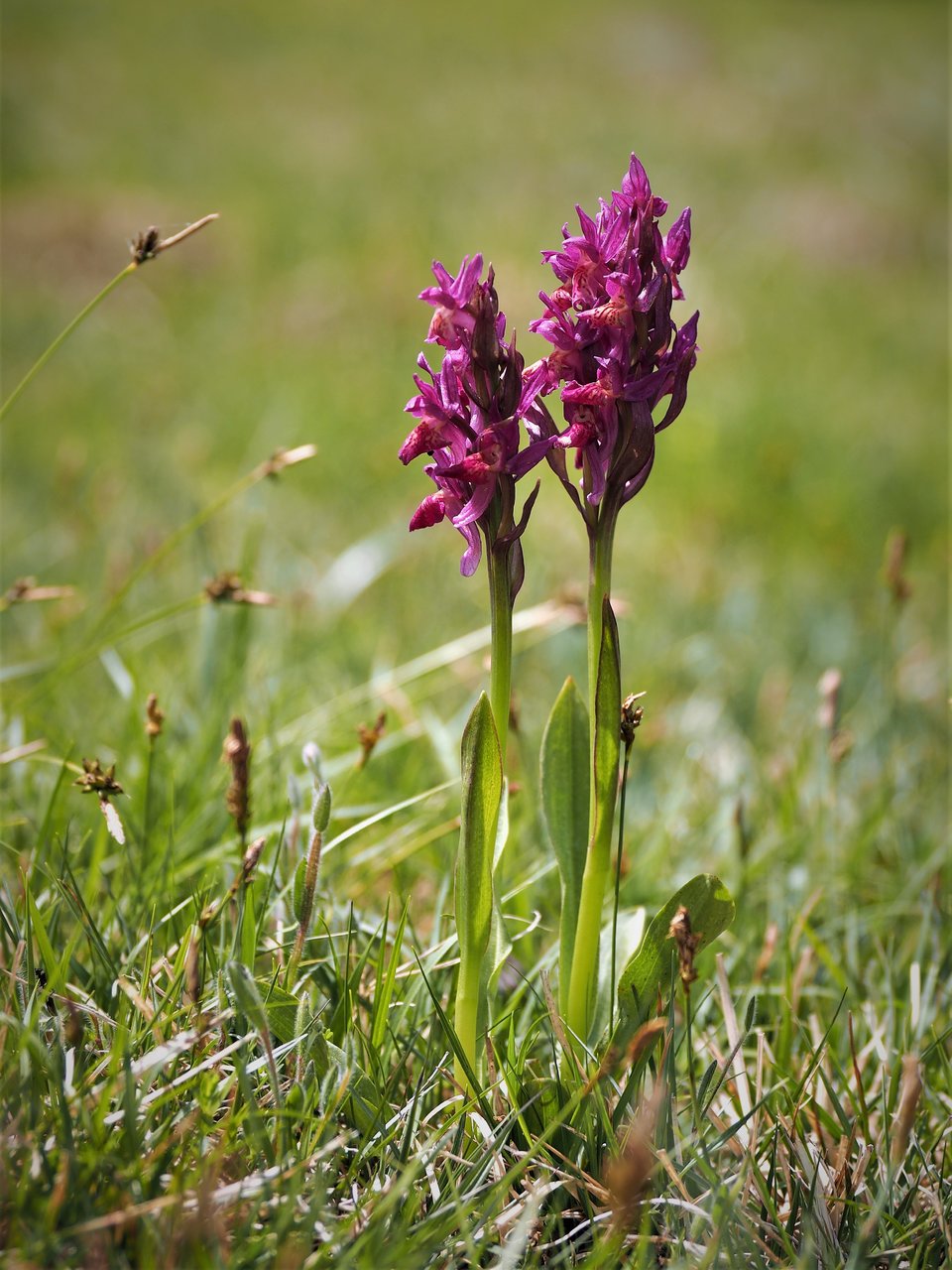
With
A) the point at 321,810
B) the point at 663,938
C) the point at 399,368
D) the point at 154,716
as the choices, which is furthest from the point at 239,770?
the point at 399,368

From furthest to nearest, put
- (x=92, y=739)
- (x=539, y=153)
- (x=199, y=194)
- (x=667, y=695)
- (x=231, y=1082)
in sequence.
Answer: (x=539, y=153) → (x=199, y=194) → (x=667, y=695) → (x=92, y=739) → (x=231, y=1082)

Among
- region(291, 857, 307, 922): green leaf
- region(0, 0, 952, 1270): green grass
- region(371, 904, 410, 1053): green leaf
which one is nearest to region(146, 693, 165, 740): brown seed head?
region(0, 0, 952, 1270): green grass

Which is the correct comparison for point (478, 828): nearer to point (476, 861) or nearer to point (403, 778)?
point (476, 861)

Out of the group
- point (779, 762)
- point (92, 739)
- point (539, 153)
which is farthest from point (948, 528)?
point (539, 153)

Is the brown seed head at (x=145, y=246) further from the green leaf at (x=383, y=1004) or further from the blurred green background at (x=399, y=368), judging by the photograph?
the green leaf at (x=383, y=1004)

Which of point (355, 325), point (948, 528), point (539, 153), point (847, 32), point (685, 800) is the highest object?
point (847, 32)

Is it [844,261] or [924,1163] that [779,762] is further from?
[844,261]

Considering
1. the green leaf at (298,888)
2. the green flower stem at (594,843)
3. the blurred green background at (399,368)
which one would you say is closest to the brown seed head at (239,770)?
the green leaf at (298,888)
